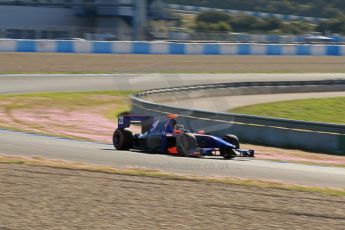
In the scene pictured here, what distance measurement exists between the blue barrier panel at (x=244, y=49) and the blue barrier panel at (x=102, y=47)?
8631 mm

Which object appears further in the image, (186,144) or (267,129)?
(267,129)

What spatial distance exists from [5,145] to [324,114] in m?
10.7

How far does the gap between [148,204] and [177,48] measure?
33.9 meters

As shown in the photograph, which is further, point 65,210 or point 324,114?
point 324,114

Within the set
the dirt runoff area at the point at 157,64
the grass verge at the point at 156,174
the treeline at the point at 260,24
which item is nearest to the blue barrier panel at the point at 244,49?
the dirt runoff area at the point at 157,64

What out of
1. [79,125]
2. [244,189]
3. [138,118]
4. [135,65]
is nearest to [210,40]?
[135,65]

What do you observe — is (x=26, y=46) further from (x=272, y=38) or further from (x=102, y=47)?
(x=272, y=38)

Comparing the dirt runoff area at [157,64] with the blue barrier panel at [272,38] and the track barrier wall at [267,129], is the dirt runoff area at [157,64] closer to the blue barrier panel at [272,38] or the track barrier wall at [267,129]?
the track barrier wall at [267,129]

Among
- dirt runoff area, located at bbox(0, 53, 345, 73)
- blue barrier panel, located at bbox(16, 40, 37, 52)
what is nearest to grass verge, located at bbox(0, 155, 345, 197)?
Answer: dirt runoff area, located at bbox(0, 53, 345, 73)

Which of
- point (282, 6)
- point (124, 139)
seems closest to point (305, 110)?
point (124, 139)

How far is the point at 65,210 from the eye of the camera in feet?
22.7

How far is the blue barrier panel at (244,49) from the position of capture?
43116 millimetres

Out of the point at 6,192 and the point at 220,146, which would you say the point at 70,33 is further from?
the point at 6,192

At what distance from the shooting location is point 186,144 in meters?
11.1
